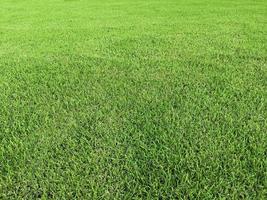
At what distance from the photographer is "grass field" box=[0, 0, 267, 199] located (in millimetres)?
2121

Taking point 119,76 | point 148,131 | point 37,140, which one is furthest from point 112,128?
point 119,76

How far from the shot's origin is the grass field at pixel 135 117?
6.96 feet

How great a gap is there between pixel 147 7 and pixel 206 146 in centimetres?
841

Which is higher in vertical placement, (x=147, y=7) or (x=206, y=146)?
(x=147, y=7)

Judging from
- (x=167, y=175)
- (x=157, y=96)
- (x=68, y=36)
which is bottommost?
(x=167, y=175)

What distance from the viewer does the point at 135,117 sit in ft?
9.35

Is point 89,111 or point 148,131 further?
point 89,111

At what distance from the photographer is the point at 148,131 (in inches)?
104

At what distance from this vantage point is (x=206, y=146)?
2.41m

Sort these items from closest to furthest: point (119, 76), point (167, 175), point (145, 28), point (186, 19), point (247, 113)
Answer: point (167, 175), point (247, 113), point (119, 76), point (145, 28), point (186, 19)

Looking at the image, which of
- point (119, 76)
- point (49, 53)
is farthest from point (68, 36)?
point (119, 76)

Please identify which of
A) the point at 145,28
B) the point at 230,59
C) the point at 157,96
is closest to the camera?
the point at 157,96

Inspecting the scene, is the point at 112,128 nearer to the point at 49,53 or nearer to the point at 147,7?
the point at 49,53

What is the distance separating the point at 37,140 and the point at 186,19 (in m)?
6.01
